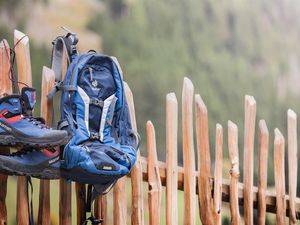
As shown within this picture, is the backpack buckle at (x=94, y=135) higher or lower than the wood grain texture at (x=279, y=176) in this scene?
higher

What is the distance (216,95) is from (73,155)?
1290 mm

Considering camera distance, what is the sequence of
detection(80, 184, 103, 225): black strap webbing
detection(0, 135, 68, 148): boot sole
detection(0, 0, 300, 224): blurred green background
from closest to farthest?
detection(0, 135, 68, 148): boot sole < detection(80, 184, 103, 225): black strap webbing < detection(0, 0, 300, 224): blurred green background

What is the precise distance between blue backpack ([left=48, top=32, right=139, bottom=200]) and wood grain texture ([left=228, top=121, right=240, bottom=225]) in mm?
477

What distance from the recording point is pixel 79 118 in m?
2.23

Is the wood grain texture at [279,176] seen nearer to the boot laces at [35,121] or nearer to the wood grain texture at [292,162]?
the wood grain texture at [292,162]

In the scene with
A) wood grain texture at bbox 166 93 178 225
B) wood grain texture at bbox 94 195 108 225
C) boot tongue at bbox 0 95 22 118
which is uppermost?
boot tongue at bbox 0 95 22 118

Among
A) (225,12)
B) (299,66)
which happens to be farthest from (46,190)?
(299,66)

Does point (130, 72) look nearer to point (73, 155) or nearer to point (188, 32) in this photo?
point (188, 32)

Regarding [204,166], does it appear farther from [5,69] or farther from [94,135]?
[5,69]

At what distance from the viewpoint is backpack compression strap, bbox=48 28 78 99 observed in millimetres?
2309

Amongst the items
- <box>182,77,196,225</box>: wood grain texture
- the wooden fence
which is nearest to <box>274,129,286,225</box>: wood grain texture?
the wooden fence

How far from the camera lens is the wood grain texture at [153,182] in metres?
2.51

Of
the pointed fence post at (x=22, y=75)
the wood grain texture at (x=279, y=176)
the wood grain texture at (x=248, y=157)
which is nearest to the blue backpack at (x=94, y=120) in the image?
the pointed fence post at (x=22, y=75)

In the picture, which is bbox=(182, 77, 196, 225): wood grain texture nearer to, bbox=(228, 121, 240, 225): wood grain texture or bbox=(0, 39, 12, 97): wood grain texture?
bbox=(228, 121, 240, 225): wood grain texture
